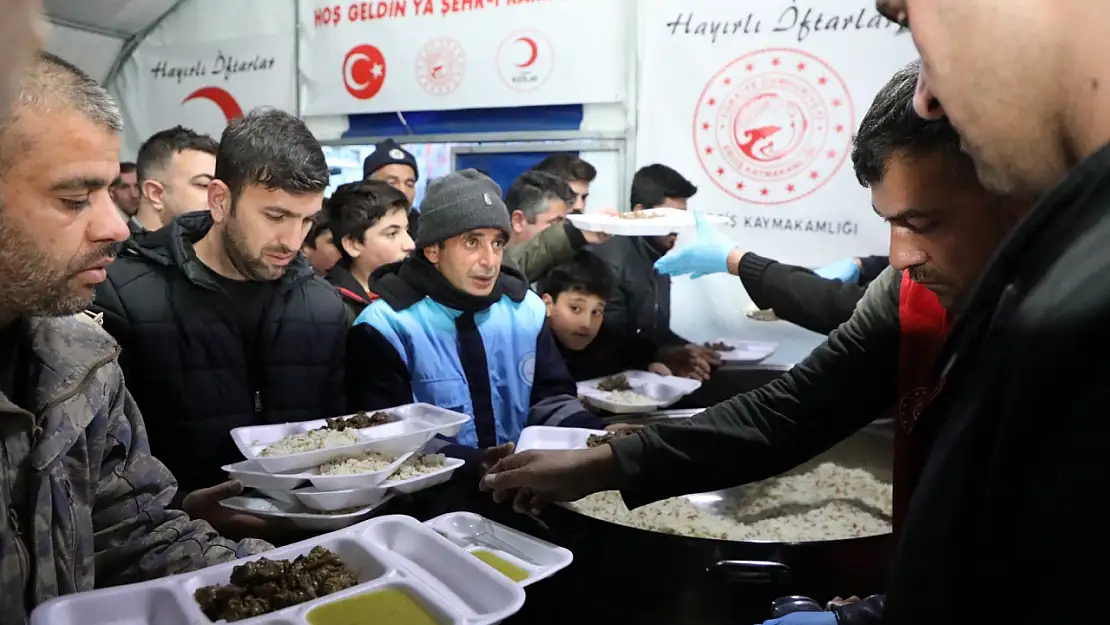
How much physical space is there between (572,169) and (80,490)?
209 centimetres

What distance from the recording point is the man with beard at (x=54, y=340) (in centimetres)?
86

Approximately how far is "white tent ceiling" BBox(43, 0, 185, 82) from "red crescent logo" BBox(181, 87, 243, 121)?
386 millimetres

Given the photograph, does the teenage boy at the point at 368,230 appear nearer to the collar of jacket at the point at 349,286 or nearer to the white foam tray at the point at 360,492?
the collar of jacket at the point at 349,286

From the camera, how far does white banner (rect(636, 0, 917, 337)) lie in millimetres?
2336

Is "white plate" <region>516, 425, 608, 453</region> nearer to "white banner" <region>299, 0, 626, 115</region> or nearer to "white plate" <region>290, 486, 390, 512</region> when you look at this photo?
"white plate" <region>290, 486, 390, 512</region>

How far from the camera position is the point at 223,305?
4.93ft

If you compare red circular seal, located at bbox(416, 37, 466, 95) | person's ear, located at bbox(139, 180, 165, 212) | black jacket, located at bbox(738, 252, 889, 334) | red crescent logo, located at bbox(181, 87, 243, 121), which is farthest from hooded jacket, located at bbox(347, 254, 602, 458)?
red crescent logo, located at bbox(181, 87, 243, 121)

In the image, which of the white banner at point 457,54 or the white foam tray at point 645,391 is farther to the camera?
the white banner at point 457,54

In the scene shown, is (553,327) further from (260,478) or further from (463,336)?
(260,478)

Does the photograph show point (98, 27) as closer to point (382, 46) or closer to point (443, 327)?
point (382, 46)

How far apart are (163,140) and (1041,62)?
2497mm

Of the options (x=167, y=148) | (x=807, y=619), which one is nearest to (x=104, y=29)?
(x=167, y=148)

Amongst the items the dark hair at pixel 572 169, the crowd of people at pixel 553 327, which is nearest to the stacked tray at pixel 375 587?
the crowd of people at pixel 553 327

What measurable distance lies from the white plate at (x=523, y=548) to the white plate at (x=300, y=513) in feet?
0.35
